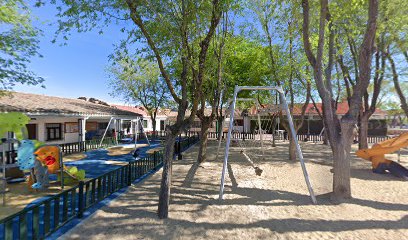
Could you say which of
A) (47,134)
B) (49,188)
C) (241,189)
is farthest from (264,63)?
(47,134)

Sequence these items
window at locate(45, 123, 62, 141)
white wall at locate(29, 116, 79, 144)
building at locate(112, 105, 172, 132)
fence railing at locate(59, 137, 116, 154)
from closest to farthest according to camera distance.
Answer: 1. fence railing at locate(59, 137, 116, 154)
2. white wall at locate(29, 116, 79, 144)
3. window at locate(45, 123, 62, 141)
4. building at locate(112, 105, 172, 132)

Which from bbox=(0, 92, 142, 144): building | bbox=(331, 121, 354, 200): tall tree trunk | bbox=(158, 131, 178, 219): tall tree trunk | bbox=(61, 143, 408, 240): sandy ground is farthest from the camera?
bbox=(0, 92, 142, 144): building

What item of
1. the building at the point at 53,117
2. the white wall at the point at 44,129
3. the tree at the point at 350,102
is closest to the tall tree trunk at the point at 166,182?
the tree at the point at 350,102

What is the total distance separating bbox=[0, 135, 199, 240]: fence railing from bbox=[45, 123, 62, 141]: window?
37.2 ft

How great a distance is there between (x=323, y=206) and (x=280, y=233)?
2.07 metres

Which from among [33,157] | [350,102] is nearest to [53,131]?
[33,157]

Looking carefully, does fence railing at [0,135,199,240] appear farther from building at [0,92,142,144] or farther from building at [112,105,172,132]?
building at [112,105,172,132]

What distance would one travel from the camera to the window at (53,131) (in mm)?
17547

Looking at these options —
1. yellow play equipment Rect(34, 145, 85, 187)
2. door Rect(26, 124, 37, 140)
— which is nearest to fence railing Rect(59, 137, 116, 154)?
door Rect(26, 124, 37, 140)

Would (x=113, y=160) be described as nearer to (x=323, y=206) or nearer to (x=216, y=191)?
(x=216, y=191)

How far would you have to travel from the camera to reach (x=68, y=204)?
6.16 meters

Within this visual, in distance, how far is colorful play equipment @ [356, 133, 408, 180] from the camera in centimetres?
914

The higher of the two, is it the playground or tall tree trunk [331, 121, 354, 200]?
tall tree trunk [331, 121, 354, 200]

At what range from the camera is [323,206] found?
19.7ft
